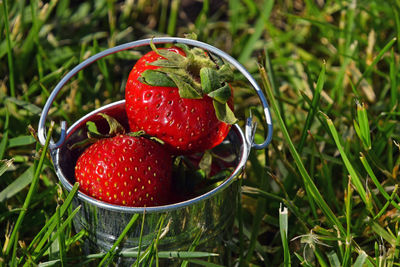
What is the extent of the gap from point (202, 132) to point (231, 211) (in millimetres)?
160

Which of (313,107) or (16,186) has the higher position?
(313,107)

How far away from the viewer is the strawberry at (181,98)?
0.89 meters

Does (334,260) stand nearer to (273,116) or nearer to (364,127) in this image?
(364,127)

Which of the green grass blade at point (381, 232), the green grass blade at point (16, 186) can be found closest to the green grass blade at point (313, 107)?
the green grass blade at point (381, 232)

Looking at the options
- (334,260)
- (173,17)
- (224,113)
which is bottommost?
(334,260)

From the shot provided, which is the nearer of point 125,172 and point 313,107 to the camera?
point 125,172

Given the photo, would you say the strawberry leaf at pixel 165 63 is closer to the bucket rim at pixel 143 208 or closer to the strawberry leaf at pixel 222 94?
the strawberry leaf at pixel 222 94

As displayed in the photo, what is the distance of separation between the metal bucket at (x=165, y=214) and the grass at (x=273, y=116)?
0.02 m

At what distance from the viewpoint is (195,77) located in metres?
0.94

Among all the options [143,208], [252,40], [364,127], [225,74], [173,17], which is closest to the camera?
[143,208]

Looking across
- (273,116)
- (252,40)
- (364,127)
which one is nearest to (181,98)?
(364,127)

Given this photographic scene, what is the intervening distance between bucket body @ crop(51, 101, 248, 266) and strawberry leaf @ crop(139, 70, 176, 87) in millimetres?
170

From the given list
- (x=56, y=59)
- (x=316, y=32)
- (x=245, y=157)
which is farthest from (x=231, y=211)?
(x=316, y=32)

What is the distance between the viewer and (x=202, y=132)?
0.93 metres
